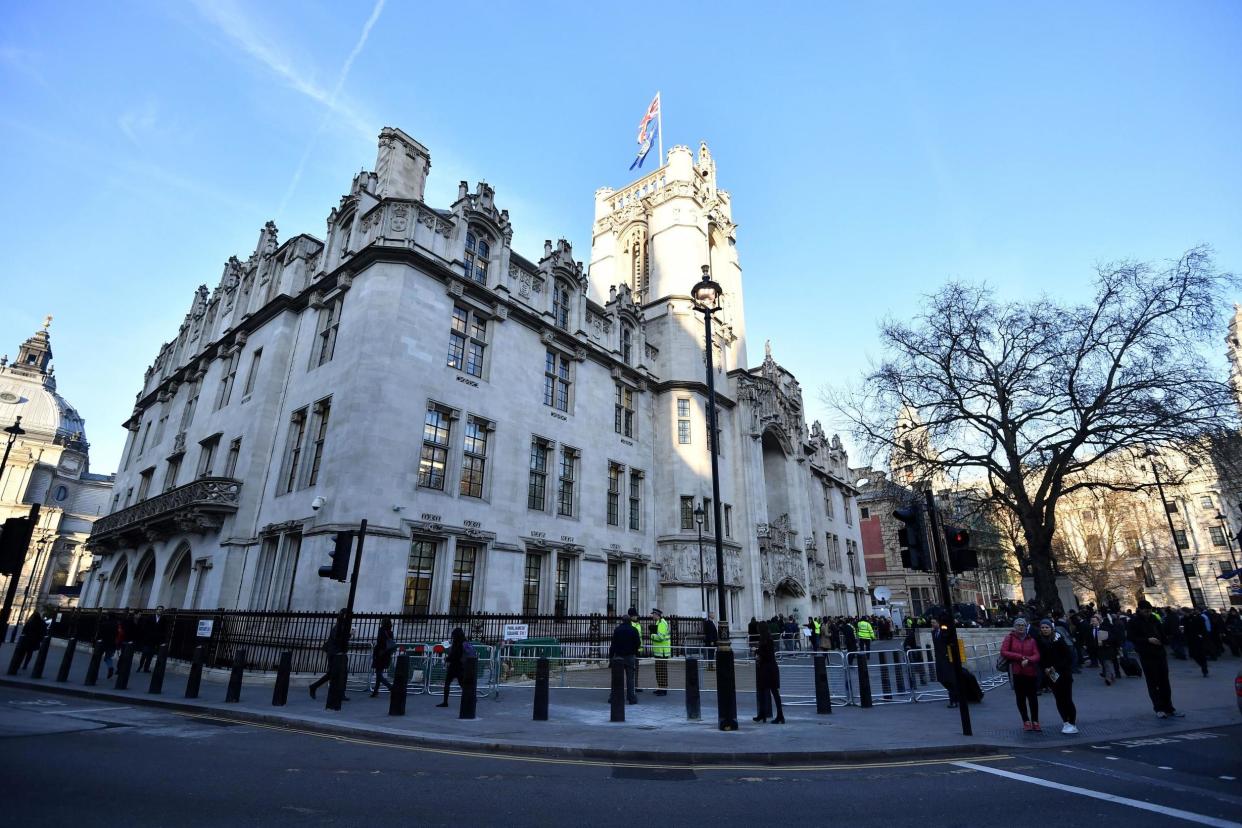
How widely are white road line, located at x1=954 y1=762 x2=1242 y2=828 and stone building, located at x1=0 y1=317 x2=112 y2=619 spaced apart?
296 feet

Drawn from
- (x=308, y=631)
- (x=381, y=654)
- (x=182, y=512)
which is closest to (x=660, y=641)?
(x=381, y=654)

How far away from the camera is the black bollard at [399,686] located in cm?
1074

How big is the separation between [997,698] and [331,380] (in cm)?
2222

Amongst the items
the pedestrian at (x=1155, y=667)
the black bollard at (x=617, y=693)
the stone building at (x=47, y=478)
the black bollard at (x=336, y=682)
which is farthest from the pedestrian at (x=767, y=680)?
the stone building at (x=47, y=478)

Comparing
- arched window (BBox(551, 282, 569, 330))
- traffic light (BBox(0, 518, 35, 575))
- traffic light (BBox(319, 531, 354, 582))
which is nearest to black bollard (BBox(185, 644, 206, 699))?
traffic light (BBox(319, 531, 354, 582))

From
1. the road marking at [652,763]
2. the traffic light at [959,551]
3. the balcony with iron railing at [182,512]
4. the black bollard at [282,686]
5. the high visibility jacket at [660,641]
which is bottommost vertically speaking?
the road marking at [652,763]

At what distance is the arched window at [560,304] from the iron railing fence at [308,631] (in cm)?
1377

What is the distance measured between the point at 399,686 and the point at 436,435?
12043mm

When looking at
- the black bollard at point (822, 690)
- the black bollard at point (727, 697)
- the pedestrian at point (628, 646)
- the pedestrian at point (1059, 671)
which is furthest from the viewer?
the pedestrian at point (628, 646)

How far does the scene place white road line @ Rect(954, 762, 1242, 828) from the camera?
517 centimetres

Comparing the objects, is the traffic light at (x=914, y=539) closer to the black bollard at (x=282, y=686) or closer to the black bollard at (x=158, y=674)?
the black bollard at (x=282, y=686)

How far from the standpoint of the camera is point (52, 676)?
16.8 m

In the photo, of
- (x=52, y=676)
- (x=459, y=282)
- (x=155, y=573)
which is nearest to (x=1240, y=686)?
(x=459, y=282)

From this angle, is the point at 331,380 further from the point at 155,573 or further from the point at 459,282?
the point at 155,573
